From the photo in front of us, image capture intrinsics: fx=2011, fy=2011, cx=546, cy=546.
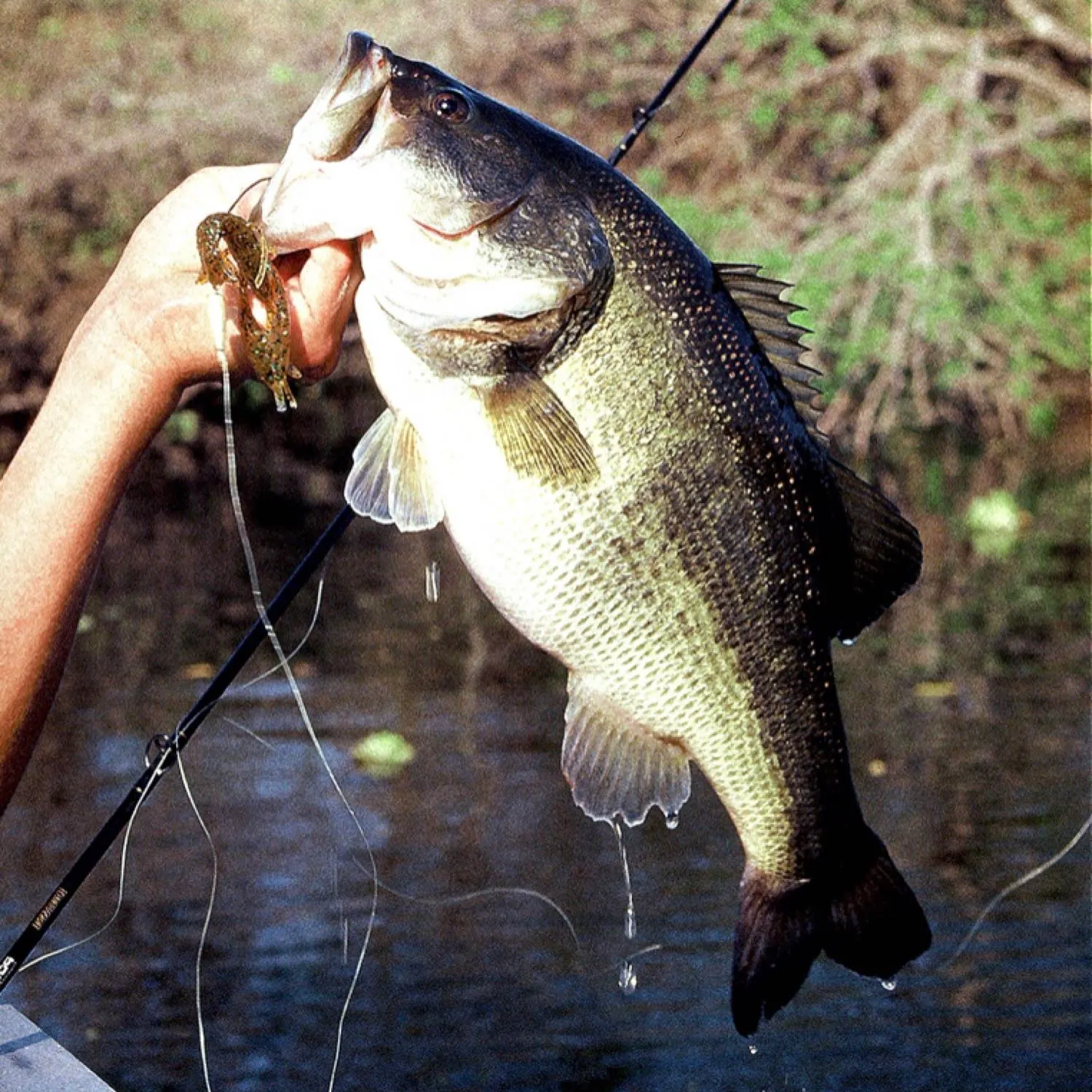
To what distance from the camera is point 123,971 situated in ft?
14.3

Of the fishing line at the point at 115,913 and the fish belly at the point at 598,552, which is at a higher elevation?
the fish belly at the point at 598,552

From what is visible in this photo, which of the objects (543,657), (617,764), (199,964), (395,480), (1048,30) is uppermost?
(395,480)

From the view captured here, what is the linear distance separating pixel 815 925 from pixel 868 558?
0.52 metres

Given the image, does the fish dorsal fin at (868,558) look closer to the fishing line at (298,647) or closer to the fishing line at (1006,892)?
the fishing line at (298,647)

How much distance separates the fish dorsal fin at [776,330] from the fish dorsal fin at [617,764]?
1.49 ft

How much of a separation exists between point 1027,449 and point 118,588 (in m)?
6.90

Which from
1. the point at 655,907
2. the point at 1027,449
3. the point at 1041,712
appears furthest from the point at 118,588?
the point at 1027,449

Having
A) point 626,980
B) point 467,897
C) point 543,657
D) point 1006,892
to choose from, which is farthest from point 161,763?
point 543,657

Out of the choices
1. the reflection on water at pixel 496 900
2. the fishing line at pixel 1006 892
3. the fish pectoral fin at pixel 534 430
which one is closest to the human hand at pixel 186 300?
the fish pectoral fin at pixel 534 430

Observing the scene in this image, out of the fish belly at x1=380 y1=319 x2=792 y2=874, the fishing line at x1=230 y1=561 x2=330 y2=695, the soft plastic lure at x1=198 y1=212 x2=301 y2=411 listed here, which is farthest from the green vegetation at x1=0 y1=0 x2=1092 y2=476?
the soft plastic lure at x1=198 y1=212 x2=301 y2=411

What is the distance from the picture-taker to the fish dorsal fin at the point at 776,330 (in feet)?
8.34

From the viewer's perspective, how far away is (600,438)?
2.37m

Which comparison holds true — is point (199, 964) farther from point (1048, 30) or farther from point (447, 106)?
point (1048, 30)

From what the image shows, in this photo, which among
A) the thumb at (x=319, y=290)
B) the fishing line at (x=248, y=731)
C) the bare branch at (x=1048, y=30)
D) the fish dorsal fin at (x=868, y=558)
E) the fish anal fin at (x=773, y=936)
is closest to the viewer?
the thumb at (x=319, y=290)
